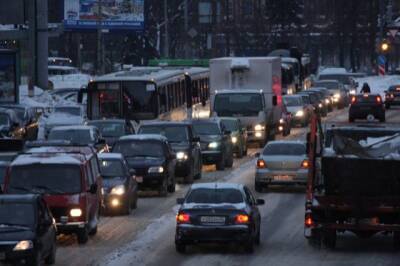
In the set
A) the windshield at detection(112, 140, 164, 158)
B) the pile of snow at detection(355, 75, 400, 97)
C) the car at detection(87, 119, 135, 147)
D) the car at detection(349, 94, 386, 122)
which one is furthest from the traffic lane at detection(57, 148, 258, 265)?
the pile of snow at detection(355, 75, 400, 97)

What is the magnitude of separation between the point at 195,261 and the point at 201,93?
3580 cm

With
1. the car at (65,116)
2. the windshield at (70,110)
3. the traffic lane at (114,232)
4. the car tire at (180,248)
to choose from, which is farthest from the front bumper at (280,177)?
the windshield at (70,110)

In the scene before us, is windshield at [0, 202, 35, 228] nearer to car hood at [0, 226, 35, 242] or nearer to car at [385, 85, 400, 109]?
car hood at [0, 226, 35, 242]

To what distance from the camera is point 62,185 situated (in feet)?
84.7

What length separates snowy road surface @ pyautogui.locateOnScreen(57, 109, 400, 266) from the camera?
76.0 feet

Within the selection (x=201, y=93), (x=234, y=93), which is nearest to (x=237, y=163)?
(x=234, y=93)

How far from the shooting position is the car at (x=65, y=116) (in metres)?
51.8

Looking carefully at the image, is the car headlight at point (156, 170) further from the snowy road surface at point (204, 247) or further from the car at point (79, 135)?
the car at point (79, 135)

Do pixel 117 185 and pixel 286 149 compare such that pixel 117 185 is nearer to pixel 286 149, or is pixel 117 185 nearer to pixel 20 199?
pixel 286 149

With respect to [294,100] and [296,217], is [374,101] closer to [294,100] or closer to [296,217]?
[294,100]

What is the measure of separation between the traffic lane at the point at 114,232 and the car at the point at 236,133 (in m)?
9.43

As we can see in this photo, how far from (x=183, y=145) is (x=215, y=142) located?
12.9 feet

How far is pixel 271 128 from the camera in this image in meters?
53.5

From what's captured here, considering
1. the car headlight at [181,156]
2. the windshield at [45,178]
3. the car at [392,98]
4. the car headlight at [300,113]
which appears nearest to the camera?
the windshield at [45,178]
